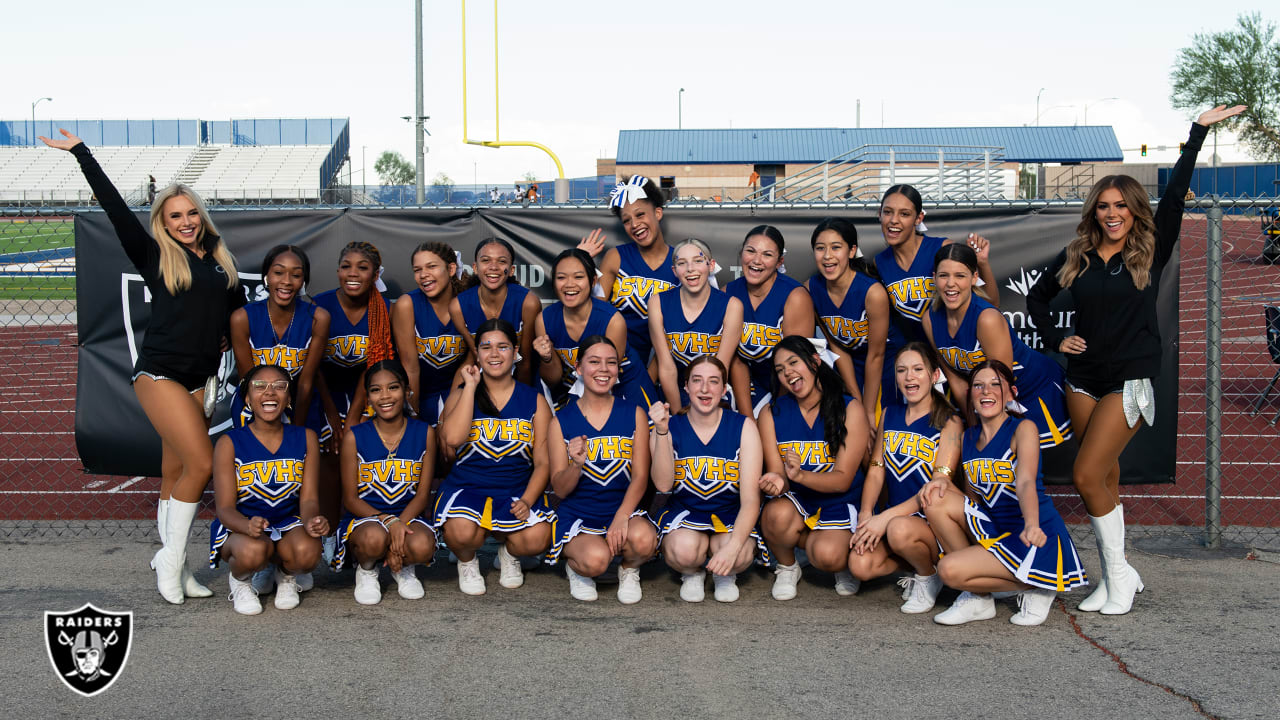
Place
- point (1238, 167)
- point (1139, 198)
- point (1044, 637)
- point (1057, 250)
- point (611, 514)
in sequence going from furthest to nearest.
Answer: point (1238, 167)
point (1057, 250)
point (611, 514)
point (1139, 198)
point (1044, 637)

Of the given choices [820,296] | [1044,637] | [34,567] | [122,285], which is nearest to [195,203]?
[122,285]

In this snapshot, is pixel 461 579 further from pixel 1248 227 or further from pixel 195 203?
pixel 1248 227

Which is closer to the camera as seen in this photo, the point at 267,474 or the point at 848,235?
the point at 267,474

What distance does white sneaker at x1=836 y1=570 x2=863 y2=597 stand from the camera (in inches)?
180

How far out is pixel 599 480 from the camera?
461cm

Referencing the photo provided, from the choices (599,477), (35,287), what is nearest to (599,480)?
(599,477)

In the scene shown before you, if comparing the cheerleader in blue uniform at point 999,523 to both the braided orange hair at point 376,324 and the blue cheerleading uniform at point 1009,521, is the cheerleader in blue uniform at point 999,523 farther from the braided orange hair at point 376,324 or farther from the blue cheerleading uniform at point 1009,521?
the braided orange hair at point 376,324

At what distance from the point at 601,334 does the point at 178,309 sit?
1.89 meters

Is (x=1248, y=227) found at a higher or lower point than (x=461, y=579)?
higher

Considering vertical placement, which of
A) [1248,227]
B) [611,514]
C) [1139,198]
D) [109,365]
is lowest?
[611,514]

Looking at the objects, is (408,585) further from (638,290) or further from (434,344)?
(638,290)

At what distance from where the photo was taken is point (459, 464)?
4.74 meters

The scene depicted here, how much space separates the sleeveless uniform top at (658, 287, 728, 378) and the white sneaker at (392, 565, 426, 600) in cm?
158

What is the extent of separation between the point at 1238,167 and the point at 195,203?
43.1 metres
